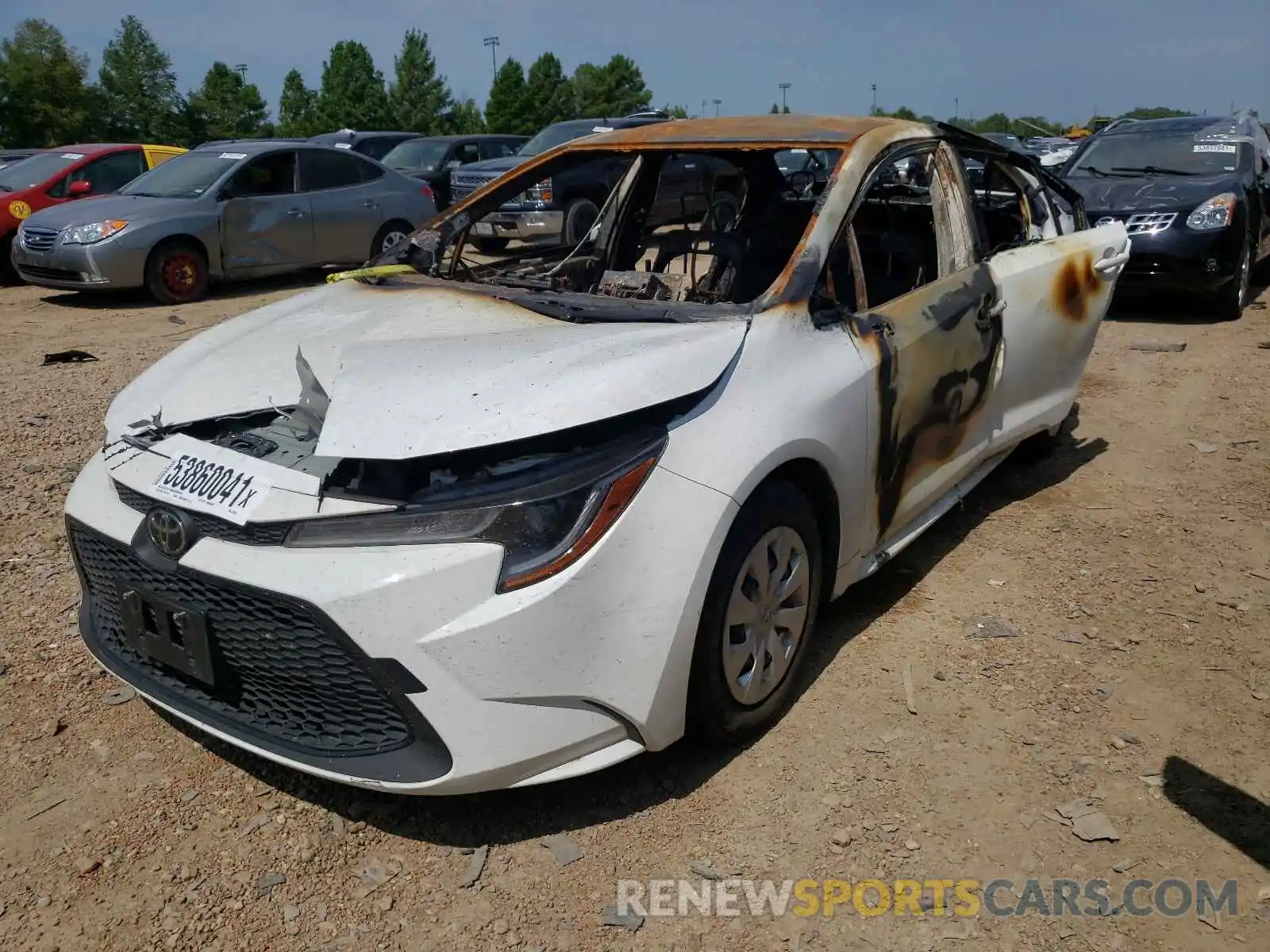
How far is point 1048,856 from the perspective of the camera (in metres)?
2.48

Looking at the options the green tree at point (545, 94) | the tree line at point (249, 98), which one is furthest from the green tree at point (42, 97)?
the green tree at point (545, 94)

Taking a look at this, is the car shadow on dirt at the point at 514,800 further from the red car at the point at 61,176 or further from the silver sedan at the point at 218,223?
the red car at the point at 61,176

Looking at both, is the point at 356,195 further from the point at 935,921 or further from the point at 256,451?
the point at 935,921

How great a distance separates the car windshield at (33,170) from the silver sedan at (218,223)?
5.08 ft

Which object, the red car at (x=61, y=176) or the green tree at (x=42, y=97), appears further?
the green tree at (x=42, y=97)

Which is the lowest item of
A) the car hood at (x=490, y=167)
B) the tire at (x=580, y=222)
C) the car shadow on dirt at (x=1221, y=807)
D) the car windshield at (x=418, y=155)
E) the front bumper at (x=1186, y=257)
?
the car shadow on dirt at (x=1221, y=807)

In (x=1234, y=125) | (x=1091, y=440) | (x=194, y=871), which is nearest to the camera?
(x=194, y=871)

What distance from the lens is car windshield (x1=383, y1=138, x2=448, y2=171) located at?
1513cm

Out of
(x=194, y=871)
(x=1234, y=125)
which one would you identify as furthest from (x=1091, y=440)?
(x=1234, y=125)

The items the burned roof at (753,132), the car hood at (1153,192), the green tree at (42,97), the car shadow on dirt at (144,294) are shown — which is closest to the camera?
the burned roof at (753,132)

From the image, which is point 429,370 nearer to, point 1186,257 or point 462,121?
point 1186,257

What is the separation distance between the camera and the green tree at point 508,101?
197 feet

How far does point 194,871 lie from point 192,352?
1.54 meters

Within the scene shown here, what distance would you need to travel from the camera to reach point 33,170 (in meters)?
11.6
